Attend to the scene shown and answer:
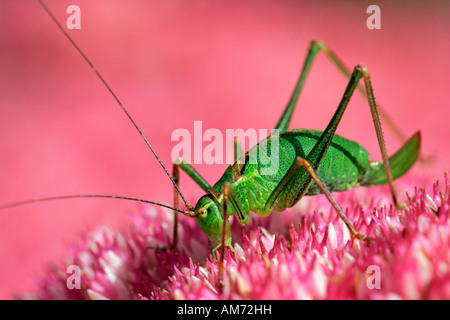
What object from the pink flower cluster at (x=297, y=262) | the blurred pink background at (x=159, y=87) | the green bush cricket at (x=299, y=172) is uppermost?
the blurred pink background at (x=159, y=87)

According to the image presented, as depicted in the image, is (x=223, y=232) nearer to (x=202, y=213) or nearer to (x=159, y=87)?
(x=202, y=213)

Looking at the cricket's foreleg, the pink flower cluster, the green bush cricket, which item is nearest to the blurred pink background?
the pink flower cluster

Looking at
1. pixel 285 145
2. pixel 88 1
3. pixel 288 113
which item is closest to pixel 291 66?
pixel 88 1

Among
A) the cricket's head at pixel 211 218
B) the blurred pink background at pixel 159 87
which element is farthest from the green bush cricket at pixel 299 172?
the blurred pink background at pixel 159 87

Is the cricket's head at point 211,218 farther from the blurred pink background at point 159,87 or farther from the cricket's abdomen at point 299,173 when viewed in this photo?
the blurred pink background at point 159,87

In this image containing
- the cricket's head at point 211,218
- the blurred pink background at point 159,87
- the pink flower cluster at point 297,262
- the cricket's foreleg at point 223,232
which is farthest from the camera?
the blurred pink background at point 159,87
